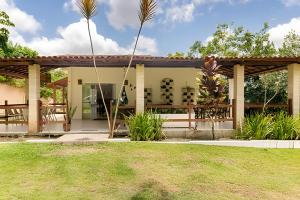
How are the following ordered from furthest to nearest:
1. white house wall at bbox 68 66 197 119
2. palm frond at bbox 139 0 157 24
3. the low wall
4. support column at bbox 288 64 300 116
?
white house wall at bbox 68 66 197 119 < support column at bbox 288 64 300 116 < the low wall < palm frond at bbox 139 0 157 24

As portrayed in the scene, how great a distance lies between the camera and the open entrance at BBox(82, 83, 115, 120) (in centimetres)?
2012

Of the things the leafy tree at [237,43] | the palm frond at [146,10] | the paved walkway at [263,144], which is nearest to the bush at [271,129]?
the paved walkway at [263,144]

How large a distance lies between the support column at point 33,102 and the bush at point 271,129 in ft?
25.6

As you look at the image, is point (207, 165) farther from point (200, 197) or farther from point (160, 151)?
point (200, 197)

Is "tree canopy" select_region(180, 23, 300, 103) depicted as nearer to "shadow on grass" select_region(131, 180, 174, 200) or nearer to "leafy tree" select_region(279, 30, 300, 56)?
"leafy tree" select_region(279, 30, 300, 56)

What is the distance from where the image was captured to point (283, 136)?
41.4 ft

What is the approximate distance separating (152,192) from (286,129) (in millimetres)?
7780

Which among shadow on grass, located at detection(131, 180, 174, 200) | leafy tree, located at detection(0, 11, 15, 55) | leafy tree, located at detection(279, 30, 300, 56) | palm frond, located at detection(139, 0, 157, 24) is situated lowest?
shadow on grass, located at detection(131, 180, 174, 200)

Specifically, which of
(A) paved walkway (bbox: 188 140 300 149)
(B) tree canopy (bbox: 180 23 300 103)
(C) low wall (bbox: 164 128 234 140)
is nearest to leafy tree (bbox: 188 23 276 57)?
(B) tree canopy (bbox: 180 23 300 103)

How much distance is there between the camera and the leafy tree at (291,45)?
28.7m

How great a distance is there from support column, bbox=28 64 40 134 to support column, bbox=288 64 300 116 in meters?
10.2

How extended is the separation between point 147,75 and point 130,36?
901cm

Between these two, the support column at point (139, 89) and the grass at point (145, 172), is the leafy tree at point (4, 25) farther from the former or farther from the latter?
the grass at point (145, 172)

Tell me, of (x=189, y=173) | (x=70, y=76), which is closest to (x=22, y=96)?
(x=70, y=76)
